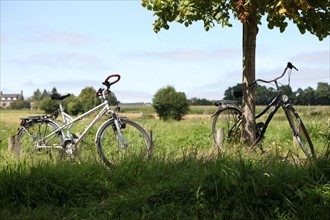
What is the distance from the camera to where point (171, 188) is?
5.09 metres

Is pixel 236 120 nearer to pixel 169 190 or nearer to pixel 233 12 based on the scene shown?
pixel 233 12

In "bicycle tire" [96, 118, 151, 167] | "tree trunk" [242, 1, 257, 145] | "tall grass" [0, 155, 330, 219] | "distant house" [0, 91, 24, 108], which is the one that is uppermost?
"distant house" [0, 91, 24, 108]

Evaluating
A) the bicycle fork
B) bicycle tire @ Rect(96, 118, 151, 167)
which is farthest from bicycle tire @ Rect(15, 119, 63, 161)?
the bicycle fork

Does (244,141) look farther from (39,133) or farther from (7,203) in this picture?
(7,203)

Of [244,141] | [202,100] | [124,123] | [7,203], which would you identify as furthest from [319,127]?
[202,100]

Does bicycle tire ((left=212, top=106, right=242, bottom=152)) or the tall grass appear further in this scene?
bicycle tire ((left=212, top=106, right=242, bottom=152))

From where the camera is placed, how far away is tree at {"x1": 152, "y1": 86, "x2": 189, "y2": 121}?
56.5 m

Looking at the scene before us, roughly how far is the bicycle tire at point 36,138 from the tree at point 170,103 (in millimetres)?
46063

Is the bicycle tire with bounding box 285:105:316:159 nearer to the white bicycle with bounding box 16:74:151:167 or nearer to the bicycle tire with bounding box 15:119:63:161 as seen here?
the white bicycle with bounding box 16:74:151:167

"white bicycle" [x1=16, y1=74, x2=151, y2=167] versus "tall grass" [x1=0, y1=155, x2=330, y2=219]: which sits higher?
"white bicycle" [x1=16, y1=74, x2=151, y2=167]

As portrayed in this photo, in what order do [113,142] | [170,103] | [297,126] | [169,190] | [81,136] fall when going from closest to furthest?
[169,190]
[113,142]
[297,126]
[81,136]
[170,103]

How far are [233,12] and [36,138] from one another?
4.71 metres

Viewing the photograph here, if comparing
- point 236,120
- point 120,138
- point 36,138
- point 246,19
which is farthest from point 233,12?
point 36,138

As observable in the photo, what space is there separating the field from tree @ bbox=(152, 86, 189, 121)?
161 feet
